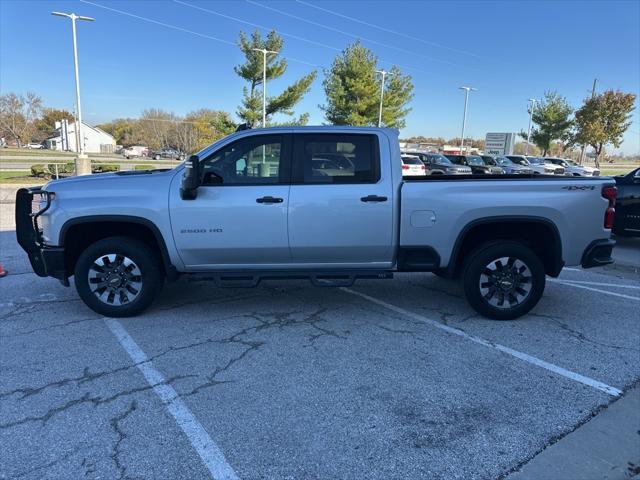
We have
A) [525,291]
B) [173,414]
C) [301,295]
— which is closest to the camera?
[173,414]

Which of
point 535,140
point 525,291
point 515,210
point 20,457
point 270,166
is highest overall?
point 535,140

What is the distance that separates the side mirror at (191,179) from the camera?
168 inches

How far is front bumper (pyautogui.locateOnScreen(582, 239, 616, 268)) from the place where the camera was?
4715 millimetres

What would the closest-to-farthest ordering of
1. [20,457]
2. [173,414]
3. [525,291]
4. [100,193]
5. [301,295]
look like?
[20,457]
[173,414]
[100,193]
[525,291]
[301,295]

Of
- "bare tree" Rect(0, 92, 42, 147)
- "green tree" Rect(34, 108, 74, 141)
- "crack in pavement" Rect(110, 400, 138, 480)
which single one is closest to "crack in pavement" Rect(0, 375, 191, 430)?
"crack in pavement" Rect(110, 400, 138, 480)

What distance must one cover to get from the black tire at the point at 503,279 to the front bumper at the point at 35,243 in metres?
4.15

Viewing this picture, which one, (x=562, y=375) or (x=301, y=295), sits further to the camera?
(x=301, y=295)

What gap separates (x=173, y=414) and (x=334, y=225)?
7.47 ft

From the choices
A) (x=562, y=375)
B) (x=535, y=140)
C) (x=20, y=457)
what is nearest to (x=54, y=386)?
(x=20, y=457)

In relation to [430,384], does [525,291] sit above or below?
above

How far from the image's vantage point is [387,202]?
454 centimetres

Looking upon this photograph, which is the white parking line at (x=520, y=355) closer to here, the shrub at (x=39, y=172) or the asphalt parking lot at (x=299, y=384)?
the asphalt parking lot at (x=299, y=384)

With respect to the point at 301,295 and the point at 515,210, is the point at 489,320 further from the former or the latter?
the point at 301,295

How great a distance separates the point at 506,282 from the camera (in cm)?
477
